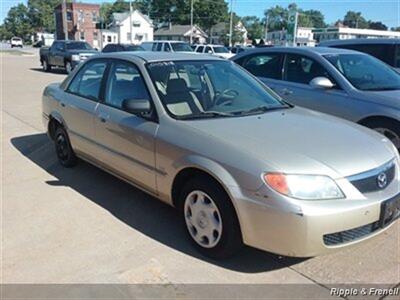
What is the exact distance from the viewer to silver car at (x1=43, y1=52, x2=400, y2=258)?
2793 millimetres

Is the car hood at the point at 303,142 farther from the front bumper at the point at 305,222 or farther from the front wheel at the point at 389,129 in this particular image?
the front wheel at the point at 389,129

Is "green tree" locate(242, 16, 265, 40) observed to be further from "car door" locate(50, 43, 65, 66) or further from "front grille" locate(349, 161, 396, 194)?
"front grille" locate(349, 161, 396, 194)

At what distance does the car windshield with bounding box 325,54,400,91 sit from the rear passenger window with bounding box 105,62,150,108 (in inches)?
124

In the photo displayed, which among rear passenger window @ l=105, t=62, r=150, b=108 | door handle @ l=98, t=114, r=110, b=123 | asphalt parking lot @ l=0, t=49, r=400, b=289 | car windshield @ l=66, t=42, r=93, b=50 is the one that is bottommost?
asphalt parking lot @ l=0, t=49, r=400, b=289

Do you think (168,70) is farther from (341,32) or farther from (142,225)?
(341,32)

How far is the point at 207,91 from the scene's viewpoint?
4.07 metres

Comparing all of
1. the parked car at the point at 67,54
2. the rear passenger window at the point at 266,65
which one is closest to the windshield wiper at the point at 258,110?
the rear passenger window at the point at 266,65

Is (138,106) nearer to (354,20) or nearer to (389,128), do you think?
(389,128)

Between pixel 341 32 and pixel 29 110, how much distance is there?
7398cm

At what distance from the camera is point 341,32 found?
74.6 meters

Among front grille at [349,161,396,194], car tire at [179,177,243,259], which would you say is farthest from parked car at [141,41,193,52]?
front grille at [349,161,396,194]

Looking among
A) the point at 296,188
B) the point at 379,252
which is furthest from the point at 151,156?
the point at 379,252

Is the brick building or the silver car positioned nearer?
the silver car

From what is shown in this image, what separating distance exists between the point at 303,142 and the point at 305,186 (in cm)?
51
